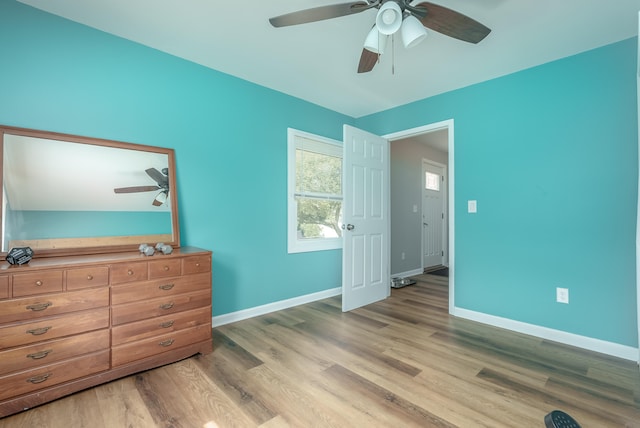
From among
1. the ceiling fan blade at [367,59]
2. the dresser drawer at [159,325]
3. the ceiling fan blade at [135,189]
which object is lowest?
the dresser drawer at [159,325]

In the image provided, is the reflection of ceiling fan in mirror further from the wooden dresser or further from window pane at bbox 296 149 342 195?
window pane at bbox 296 149 342 195

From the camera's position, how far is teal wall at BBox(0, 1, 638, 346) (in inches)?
82.2

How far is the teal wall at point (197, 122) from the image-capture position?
196 centimetres

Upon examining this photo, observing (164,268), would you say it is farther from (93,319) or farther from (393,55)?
(393,55)

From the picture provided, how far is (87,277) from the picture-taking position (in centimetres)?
174

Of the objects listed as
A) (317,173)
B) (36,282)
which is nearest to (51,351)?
(36,282)

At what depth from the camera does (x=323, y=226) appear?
3.76m

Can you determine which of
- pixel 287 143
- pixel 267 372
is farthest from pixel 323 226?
pixel 267 372

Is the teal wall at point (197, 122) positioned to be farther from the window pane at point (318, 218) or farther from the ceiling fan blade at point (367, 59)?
the ceiling fan blade at point (367, 59)

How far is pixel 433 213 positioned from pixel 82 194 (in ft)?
17.9

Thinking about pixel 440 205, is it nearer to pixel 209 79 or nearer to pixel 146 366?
pixel 209 79

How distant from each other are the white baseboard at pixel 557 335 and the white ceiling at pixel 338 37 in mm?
2333

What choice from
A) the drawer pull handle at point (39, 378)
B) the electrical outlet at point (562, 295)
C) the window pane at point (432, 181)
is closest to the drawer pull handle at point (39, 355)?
the drawer pull handle at point (39, 378)

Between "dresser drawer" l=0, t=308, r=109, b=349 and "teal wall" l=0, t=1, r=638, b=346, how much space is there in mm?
889
